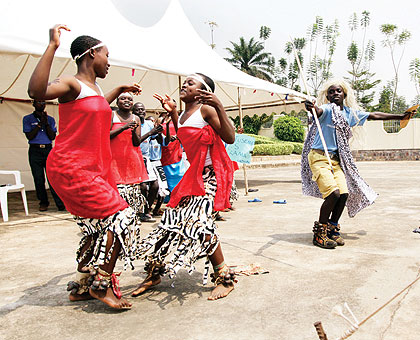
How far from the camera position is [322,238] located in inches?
168

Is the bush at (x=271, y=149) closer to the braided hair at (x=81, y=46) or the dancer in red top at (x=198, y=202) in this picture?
the dancer in red top at (x=198, y=202)

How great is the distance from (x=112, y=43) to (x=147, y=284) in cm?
466

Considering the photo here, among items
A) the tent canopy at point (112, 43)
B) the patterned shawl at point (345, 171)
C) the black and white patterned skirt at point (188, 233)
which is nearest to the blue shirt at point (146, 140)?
the tent canopy at point (112, 43)

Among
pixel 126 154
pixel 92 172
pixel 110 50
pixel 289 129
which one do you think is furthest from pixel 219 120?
pixel 289 129

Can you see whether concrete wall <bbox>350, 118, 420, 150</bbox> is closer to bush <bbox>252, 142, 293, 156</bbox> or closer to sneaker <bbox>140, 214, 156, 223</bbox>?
bush <bbox>252, 142, 293, 156</bbox>

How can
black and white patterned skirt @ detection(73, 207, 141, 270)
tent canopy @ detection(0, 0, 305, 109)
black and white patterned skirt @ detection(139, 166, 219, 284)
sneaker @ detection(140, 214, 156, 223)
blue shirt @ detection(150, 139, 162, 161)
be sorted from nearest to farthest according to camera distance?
black and white patterned skirt @ detection(73, 207, 141, 270), black and white patterned skirt @ detection(139, 166, 219, 284), tent canopy @ detection(0, 0, 305, 109), sneaker @ detection(140, 214, 156, 223), blue shirt @ detection(150, 139, 162, 161)

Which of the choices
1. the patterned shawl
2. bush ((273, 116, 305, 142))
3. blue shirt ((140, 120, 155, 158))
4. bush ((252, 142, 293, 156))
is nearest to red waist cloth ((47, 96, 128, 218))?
the patterned shawl

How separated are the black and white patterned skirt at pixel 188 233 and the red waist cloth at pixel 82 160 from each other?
1.65ft

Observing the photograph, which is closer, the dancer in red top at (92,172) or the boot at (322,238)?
the dancer in red top at (92,172)

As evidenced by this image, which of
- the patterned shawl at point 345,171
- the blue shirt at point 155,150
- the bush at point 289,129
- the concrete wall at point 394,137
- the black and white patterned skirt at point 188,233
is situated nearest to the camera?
the black and white patterned skirt at point 188,233

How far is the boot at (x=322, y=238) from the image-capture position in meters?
4.21

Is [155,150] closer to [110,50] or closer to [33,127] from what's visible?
[110,50]

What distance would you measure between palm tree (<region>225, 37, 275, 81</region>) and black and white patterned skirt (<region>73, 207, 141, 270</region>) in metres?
47.0

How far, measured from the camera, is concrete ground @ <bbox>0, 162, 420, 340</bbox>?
2389 mm
